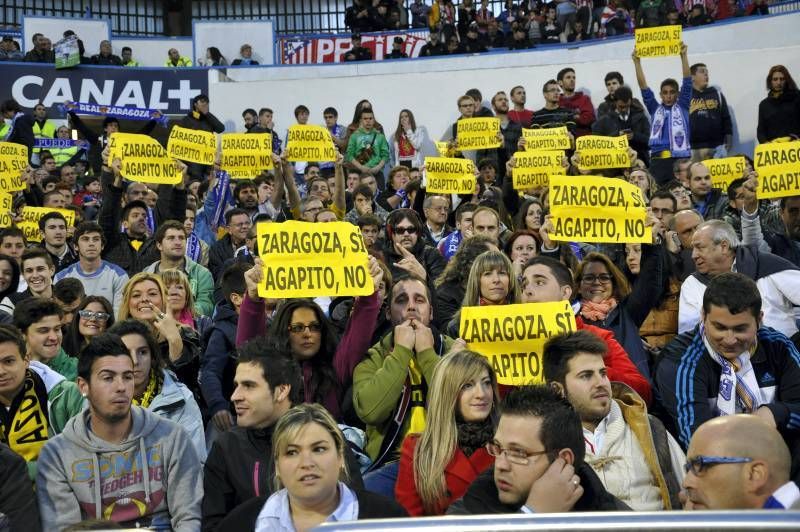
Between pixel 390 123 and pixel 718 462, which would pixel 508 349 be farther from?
pixel 390 123

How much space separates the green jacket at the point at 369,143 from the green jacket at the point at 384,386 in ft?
33.3

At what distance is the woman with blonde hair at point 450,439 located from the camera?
462cm

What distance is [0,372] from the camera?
507 centimetres

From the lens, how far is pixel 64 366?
620 cm

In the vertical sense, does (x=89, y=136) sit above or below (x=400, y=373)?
above

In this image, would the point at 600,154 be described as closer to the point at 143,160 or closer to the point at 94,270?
the point at 143,160

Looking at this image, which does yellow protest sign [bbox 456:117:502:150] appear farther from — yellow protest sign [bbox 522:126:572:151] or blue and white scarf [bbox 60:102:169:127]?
blue and white scarf [bbox 60:102:169:127]

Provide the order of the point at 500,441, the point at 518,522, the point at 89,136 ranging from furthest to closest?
the point at 89,136 < the point at 500,441 < the point at 518,522

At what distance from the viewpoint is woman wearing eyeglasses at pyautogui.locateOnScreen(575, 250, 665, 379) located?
6.15 metres

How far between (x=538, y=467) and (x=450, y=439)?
3.04 feet

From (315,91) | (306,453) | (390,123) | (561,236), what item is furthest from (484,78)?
(306,453)

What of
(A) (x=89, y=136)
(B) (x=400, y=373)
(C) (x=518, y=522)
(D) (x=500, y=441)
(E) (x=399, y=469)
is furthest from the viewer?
(A) (x=89, y=136)

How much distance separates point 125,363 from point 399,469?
125 centimetres

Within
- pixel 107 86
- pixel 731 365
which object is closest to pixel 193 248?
pixel 731 365
